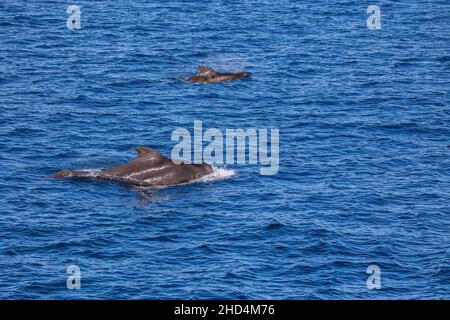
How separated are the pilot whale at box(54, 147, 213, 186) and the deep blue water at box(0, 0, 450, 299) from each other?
942 mm

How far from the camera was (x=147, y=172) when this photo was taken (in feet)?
165

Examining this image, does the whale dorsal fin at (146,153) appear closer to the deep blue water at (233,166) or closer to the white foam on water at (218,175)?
the white foam on water at (218,175)

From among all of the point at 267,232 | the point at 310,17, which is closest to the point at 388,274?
the point at 267,232

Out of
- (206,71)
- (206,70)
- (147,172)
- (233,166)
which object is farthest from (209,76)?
(147,172)

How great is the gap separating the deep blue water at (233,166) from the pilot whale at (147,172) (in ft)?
3.09

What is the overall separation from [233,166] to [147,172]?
4.96 m

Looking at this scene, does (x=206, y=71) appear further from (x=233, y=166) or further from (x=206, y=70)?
(x=233, y=166)

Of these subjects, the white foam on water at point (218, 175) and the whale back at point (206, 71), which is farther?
the whale back at point (206, 71)

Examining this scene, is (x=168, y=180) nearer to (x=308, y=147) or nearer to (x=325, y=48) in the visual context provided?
(x=308, y=147)

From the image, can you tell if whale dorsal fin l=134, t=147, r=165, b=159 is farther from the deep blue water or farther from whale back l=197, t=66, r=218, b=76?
whale back l=197, t=66, r=218, b=76

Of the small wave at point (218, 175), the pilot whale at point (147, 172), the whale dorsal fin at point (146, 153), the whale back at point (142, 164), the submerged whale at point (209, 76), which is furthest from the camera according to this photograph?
the submerged whale at point (209, 76)

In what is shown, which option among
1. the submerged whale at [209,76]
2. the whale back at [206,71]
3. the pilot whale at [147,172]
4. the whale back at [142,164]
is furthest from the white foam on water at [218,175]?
the whale back at [206,71]

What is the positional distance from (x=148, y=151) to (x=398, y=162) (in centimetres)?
1289

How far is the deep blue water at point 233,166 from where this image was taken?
41312mm
